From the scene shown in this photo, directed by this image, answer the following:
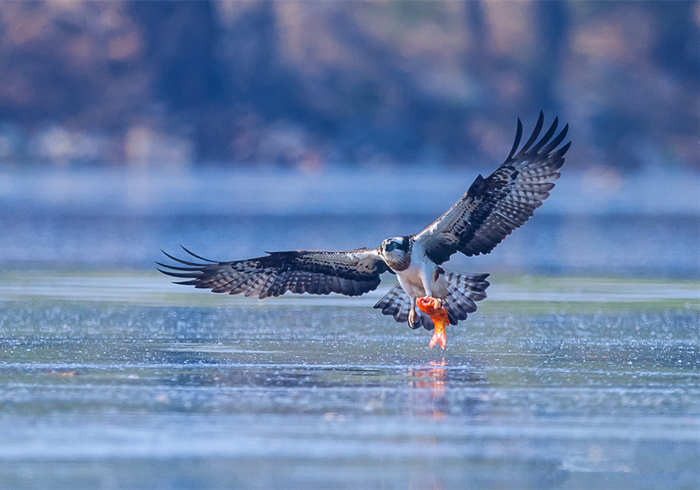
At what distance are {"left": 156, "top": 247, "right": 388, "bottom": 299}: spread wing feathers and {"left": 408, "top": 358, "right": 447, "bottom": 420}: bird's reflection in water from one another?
1.06 m

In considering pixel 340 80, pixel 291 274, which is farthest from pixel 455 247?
pixel 340 80

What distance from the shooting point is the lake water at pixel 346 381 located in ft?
17.9

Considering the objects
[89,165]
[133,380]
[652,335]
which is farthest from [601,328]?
[89,165]

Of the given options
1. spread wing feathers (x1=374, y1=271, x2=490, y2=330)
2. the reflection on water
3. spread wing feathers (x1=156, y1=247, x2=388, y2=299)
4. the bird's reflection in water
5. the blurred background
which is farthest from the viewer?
the blurred background

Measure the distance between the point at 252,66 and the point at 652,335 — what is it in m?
38.4

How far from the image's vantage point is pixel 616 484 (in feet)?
17.1

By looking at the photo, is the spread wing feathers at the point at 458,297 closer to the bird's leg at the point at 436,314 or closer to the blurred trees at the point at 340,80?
the bird's leg at the point at 436,314

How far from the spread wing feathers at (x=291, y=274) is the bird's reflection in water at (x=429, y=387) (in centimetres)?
106

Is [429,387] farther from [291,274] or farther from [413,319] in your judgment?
[291,274]

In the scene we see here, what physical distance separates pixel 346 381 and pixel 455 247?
5.35ft

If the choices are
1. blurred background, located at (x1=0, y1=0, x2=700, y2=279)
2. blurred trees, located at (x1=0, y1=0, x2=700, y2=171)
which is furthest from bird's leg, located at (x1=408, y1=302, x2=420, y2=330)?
blurred trees, located at (x1=0, y1=0, x2=700, y2=171)

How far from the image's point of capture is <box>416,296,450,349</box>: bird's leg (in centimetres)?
801

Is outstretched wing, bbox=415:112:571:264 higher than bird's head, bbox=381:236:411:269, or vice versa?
outstretched wing, bbox=415:112:571:264

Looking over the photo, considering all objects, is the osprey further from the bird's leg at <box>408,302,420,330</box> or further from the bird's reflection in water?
the bird's reflection in water
